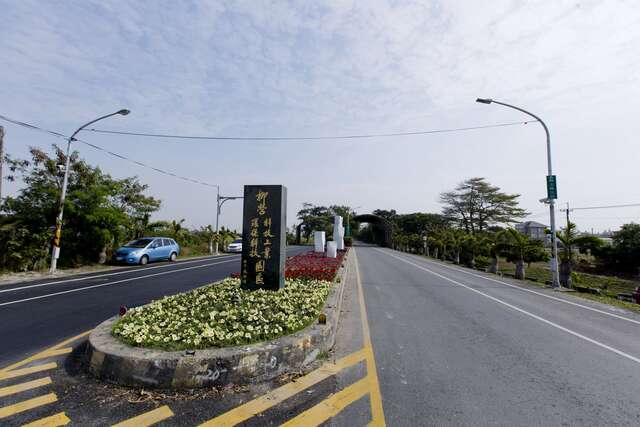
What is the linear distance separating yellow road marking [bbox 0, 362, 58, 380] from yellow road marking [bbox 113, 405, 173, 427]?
205 cm

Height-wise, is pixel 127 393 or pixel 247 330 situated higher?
pixel 247 330

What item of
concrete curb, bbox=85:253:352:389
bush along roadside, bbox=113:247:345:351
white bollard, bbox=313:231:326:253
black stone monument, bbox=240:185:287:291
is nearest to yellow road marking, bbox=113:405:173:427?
concrete curb, bbox=85:253:352:389

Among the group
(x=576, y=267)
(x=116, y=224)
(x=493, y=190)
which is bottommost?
(x=576, y=267)

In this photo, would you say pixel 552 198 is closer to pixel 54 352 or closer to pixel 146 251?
pixel 54 352

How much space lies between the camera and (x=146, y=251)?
59.4 ft

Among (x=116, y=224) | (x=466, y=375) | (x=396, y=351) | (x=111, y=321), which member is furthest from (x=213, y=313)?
(x=116, y=224)

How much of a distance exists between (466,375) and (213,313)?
12.9ft

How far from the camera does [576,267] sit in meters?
31.1

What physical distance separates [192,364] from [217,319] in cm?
167

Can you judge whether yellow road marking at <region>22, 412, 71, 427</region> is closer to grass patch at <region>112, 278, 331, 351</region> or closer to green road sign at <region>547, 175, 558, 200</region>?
grass patch at <region>112, 278, 331, 351</region>

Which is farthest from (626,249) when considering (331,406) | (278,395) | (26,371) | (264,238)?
(26,371)

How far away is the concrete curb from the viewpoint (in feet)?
11.8

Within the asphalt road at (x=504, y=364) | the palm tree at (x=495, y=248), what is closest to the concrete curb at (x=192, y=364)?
the asphalt road at (x=504, y=364)

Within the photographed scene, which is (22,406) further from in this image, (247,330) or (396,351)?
(396,351)
